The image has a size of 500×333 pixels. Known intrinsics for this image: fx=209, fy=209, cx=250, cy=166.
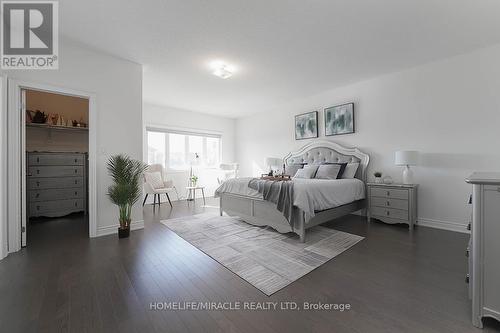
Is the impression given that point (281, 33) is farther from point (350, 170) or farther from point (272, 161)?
point (272, 161)

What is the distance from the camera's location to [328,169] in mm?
4211

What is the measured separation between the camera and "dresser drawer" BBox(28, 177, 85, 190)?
3875 mm

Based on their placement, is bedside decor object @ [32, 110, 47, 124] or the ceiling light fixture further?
A: bedside decor object @ [32, 110, 47, 124]

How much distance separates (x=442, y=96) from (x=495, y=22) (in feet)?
3.52

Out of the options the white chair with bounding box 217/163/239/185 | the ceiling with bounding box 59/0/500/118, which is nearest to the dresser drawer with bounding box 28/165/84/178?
the ceiling with bounding box 59/0/500/118

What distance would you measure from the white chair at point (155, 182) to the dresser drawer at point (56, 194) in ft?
4.04

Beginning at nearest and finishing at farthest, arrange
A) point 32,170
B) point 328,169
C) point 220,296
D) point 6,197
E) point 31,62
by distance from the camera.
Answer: point 220,296 → point 6,197 → point 31,62 → point 32,170 → point 328,169

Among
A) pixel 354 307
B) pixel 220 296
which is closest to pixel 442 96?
pixel 354 307

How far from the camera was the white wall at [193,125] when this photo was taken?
5844 millimetres

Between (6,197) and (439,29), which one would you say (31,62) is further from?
(439,29)

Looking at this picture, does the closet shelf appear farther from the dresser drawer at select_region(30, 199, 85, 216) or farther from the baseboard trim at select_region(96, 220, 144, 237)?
the baseboard trim at select_region(96, 220, 144, 237)

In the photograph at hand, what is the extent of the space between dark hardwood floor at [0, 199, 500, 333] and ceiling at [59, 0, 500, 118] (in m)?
2.70

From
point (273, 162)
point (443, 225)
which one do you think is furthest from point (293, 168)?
point (443, 225)

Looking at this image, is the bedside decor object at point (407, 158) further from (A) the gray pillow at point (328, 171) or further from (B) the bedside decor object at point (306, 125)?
(B) the bedside decor object at point (306, 125)
